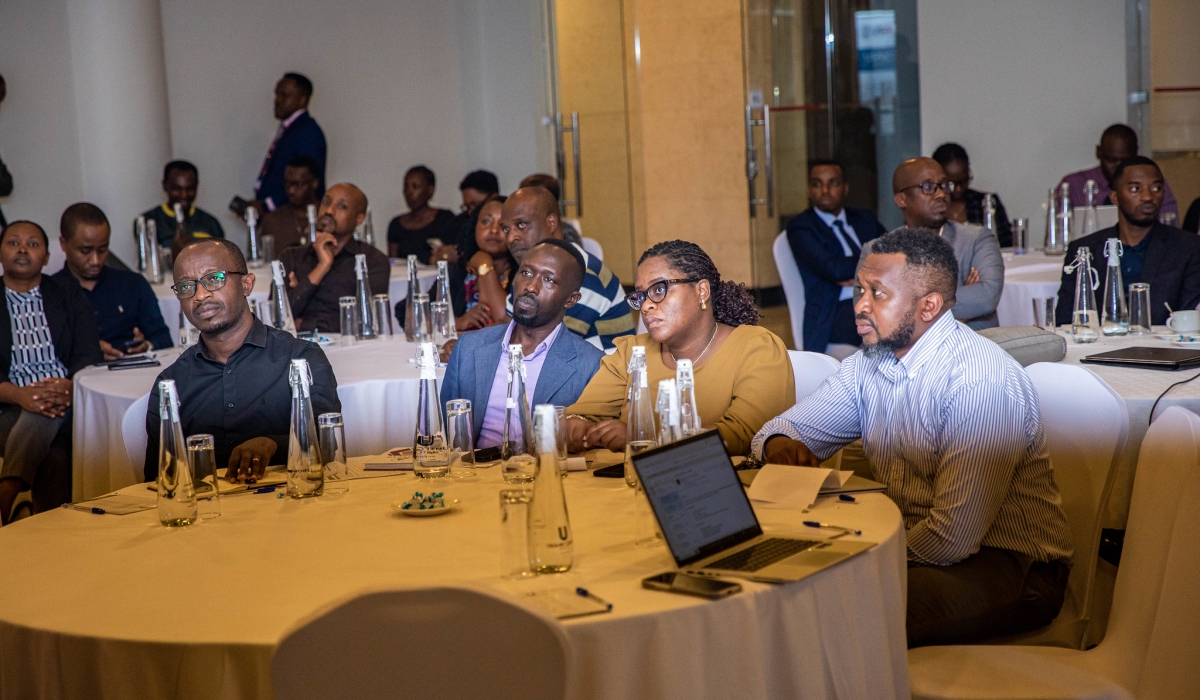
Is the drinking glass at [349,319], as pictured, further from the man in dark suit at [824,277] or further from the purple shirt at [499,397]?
the man in dark suit at [824,277]

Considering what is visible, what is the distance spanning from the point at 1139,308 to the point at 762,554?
2.91 metres

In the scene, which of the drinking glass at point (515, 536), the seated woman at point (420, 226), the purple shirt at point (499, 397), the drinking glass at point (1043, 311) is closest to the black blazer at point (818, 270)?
the drinking glass at point (1043, 311)

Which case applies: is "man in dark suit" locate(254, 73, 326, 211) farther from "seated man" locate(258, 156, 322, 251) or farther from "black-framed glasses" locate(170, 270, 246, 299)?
"black-framed glasses" locate(170, 270, 246, 299)

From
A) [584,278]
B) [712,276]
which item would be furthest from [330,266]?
[712,276]

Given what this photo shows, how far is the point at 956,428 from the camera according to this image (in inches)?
102

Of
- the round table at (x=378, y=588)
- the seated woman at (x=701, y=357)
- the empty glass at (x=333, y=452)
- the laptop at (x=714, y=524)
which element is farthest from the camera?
the seated woman at (x=701, y=357)

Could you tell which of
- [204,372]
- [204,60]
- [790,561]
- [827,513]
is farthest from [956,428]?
[204,60]

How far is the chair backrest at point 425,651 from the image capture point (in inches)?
57.1

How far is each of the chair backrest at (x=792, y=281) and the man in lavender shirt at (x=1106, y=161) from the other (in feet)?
7.67

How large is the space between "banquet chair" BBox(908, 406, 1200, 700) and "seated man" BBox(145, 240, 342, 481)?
6.16ft

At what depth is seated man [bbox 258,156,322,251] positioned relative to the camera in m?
7.95

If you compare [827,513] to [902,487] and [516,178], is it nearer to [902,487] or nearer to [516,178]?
[902,487]

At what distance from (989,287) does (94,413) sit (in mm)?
3722

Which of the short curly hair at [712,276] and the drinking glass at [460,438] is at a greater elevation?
the short curly hair at [712,276]
